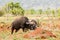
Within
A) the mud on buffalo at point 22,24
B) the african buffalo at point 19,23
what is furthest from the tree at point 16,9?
the african buffalo at point 19,23

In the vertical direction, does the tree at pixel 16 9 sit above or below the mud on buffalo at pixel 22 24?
below

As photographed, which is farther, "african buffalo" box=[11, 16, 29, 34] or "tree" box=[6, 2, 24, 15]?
"tree" box=[6, 2, 24, 15]

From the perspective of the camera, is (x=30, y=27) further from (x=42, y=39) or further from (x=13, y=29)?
(x=42, y=39)

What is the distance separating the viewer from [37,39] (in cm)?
1498

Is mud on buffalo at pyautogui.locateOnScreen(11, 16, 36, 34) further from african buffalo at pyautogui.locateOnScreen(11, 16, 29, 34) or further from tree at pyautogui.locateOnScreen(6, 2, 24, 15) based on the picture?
tree at pyautogui.locateOnScreen(6, 2, 24, 15)

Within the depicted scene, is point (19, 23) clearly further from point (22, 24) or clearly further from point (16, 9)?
point (16, 9)

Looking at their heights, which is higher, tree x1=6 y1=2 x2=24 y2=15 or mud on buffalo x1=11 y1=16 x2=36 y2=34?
mud on buffalo x1=11 y1=16 x2=36 y2=34

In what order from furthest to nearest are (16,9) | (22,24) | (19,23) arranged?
(16,9), (22,24), (19,23)

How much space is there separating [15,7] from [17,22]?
5899cm

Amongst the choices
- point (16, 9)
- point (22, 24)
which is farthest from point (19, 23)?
point (16, 9)

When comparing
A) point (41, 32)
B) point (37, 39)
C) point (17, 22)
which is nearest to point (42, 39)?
point (37, 39)

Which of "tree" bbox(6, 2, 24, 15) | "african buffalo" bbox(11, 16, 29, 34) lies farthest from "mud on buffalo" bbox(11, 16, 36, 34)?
"tree" bbox(6, 2, 24, 15)

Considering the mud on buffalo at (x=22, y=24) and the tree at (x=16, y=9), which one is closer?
the mud on buffalo at (x=22, y=24)

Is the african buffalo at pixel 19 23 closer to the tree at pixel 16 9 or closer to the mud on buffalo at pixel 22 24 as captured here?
the mud on buffalo at pixel 22 24
